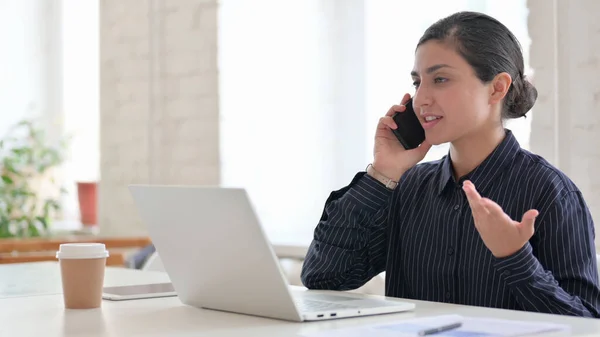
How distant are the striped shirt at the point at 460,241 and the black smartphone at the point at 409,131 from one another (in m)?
0.06

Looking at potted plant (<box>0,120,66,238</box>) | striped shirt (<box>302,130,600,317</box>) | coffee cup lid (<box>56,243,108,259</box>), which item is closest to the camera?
coffee cup lid (<box>56,243,108,259</box>)

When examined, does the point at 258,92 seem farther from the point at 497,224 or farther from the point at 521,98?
the point at 497,224

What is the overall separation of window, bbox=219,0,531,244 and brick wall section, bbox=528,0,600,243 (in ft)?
4.33

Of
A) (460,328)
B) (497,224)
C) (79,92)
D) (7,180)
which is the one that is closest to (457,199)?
(497,224)

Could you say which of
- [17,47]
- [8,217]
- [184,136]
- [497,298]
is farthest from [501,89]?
[17,47]

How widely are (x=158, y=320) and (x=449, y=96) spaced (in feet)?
2.62

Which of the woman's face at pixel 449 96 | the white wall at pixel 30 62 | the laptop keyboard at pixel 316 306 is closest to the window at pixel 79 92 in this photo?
the white wall at pixel 30 62

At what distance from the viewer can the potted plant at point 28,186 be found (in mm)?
4824

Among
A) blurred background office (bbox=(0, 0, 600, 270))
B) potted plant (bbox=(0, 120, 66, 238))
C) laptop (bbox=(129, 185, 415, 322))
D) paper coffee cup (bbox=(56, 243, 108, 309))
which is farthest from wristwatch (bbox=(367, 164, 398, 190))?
potted plant (bbox=(0, 120, 66, 238))

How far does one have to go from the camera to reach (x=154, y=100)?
14.3 feet

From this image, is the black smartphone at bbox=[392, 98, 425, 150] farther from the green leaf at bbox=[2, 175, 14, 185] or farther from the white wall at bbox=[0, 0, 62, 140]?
the white wall at bbox=[0, 0, 62, 140]

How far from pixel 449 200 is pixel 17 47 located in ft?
15.4

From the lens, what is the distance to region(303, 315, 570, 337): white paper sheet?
124cm

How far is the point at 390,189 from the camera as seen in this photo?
6.79 feet
